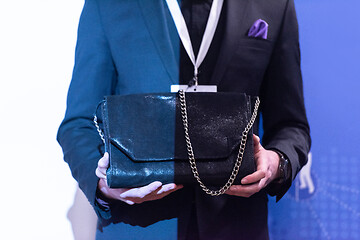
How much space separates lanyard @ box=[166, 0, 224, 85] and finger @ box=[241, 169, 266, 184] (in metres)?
0.27

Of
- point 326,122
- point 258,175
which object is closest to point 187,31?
point 258,175

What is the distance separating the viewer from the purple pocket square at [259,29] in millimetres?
1104

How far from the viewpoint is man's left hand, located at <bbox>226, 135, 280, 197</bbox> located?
950 millimetres

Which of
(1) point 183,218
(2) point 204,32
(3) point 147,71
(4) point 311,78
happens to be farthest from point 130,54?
(4) point 311,78

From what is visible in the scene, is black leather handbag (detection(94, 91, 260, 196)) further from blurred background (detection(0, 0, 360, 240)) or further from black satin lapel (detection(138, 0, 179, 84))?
Result: blurred background (detection(0, 0, 360, 240))

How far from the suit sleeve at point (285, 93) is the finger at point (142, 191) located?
0.37 metres

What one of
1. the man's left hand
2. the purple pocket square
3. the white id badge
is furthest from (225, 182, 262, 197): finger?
the purple pocket square

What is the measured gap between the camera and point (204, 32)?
1.10 metres

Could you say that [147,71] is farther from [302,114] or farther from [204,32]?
[302,114]

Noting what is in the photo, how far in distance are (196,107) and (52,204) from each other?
1.69ft

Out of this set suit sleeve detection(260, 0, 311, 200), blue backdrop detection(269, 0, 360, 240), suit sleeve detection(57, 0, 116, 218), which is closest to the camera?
suit sleeve detection(57, 0, 116, 218)

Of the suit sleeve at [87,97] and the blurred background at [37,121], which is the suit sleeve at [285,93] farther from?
the suit sleeve at [87,97]

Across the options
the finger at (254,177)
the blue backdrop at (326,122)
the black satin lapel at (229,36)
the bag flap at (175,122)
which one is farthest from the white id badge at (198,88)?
the blue backdrop at (326,122)

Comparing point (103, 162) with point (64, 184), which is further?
point (64, 184)
